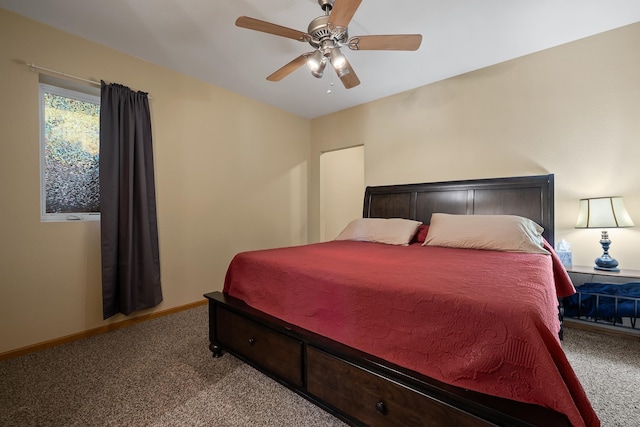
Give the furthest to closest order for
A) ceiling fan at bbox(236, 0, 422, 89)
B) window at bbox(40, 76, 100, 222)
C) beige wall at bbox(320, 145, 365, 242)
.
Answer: beige wall at bbox(320, 145, 365, 242) → window at bbox(40, 76, 100, 222) → ceiling fan at bbox(236, 0, 422, 89)

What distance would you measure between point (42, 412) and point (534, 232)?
3574 millimetres

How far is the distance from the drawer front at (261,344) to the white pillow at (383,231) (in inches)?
61.7

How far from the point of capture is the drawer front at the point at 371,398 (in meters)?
1.06

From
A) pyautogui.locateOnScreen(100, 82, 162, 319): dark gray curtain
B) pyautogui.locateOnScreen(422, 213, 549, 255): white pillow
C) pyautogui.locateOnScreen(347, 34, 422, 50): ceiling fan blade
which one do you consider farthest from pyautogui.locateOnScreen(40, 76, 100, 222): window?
pyautogui.locateOnScreen(422, 213, 549, 255): white pillow

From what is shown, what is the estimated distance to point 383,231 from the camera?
2.96 m

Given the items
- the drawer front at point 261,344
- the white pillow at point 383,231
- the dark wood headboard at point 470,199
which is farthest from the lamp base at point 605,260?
the drawer front at point 261,344

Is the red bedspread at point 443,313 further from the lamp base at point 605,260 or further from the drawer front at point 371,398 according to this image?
the lamp base at point 605,260

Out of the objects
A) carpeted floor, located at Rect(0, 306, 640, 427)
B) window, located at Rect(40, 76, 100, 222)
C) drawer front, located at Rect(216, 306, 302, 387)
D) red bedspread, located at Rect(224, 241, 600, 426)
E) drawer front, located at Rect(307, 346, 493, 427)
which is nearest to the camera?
red bedspread, located at Rect(224, 241, 600, 426)

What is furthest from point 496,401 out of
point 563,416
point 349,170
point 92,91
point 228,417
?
point 349,170

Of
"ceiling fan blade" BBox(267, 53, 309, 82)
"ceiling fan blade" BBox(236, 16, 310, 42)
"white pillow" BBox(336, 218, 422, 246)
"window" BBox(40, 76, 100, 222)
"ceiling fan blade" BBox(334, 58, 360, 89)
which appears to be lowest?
"white pillow" BBox(336, 218, 422, 246)

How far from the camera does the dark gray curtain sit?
246cm

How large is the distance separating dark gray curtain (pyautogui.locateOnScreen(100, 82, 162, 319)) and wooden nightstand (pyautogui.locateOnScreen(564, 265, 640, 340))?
3788 mm

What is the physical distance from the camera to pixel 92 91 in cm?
261

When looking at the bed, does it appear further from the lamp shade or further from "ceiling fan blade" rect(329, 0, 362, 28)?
"ceiling fan blade" rect(329, 0, 362, 28)
